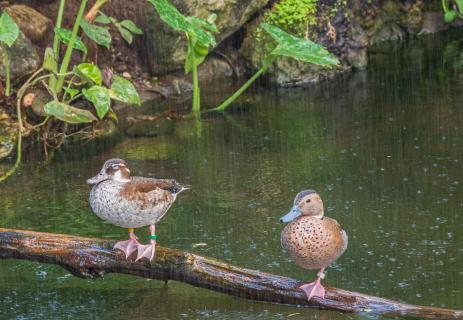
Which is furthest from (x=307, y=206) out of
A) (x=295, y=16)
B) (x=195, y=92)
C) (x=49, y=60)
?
(x=295, y=16)

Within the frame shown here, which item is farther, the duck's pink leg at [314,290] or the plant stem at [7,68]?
the plant stem at [7,68]

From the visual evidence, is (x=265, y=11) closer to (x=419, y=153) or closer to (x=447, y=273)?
(x=419, y=153)

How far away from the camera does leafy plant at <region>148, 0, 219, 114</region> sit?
26.4 ft

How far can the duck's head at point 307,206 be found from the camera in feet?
16.4

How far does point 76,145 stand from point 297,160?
208 cm

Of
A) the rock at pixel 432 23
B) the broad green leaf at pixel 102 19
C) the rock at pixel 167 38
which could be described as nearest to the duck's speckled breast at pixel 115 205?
the broad green leaf at pixel 102 19

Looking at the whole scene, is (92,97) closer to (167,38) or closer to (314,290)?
(167,38)

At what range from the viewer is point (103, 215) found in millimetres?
5301

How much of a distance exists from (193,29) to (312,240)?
3.81m

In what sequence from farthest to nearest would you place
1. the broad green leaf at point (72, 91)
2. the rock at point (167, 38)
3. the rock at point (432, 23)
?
the rock at point (432, 23) → the rock at point (167, 38) → the broad green leaf at point (72, 91)

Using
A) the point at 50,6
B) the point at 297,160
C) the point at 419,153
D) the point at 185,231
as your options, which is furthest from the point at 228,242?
the point at 50,6

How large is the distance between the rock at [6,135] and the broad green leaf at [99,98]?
992mm

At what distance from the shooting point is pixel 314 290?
487 cm

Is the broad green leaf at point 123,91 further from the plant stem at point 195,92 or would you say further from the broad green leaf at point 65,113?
the plant stem at point 195,92
